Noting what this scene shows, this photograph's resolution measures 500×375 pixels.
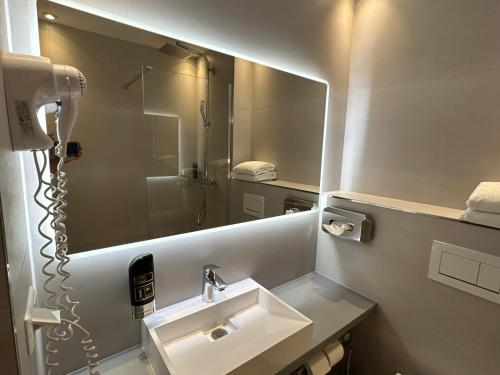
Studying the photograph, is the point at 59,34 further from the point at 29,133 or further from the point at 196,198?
the point at 196,198

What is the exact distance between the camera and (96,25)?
0.80 meters

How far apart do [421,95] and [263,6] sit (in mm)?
879

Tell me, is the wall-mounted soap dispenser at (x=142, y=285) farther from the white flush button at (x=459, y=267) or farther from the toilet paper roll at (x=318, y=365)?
the white flush button at (x=459, y=267)

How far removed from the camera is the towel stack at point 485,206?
3.00ft

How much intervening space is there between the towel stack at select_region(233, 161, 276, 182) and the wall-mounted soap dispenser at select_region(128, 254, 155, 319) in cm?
60

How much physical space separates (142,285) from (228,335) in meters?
0.41

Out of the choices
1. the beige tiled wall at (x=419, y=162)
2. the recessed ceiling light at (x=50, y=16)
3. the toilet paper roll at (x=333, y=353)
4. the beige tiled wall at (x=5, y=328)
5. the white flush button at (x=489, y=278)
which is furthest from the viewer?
the toilet paper roll at (x=333, y=353)

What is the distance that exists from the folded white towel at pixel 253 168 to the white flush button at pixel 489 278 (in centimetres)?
100

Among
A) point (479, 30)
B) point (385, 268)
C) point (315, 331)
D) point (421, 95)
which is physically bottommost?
point (315, 331)

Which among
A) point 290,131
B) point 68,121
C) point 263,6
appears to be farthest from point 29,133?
point 290,131

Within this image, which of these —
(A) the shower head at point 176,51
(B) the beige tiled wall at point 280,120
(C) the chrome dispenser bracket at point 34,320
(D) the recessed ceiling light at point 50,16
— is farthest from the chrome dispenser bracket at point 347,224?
(D) the recessed ceiling light at point 50,16

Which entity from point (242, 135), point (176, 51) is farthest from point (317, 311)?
point (176, 51)

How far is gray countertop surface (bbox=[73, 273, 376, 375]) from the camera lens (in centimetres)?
91

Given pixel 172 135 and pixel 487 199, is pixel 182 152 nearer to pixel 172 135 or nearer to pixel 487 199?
pixel 172 135
